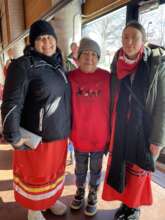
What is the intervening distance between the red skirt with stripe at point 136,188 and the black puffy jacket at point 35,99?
533mm

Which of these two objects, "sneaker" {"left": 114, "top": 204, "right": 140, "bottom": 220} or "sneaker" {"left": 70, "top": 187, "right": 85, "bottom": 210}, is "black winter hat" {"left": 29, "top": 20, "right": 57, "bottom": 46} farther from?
"sneaker" {"left": 114, "top": 204, "right": 140, "bottom": 220}

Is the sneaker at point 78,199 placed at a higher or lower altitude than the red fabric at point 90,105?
lower

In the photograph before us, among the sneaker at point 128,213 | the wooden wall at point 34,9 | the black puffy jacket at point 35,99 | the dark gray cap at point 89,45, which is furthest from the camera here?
the wooden wall at point 34,9

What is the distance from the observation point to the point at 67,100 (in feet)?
5.28

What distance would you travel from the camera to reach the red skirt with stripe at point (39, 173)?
5.09 feet

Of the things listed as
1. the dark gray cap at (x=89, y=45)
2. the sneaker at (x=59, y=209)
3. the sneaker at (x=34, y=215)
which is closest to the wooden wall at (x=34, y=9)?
the dark gray cap at (x=89, y=45)

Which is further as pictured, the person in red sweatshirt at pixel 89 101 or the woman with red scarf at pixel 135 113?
the person in red sweatshirt at pixel 89 101

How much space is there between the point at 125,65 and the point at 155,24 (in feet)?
3.81

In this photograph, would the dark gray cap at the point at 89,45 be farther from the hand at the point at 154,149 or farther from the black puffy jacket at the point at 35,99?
the hand at the point at 154,149

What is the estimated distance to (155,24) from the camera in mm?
2428

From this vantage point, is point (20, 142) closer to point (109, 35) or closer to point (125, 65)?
point (125, 65)

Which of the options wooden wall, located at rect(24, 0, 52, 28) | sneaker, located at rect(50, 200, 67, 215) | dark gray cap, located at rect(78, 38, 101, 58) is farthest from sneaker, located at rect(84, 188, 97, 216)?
wooden wall, located at rect(24, 0, 52, 28)

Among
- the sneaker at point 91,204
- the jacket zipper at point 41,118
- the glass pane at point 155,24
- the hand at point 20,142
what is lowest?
the sneaker at point 91,204

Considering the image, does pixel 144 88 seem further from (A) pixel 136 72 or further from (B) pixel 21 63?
(B) pixel 21 63
